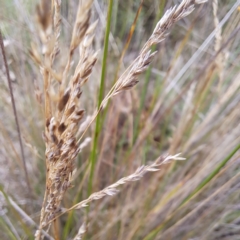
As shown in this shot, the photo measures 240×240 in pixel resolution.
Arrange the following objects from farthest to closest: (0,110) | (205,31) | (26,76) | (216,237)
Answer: (0,110), (26,76), (216,237), (205,31)

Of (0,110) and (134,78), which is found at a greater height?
(0,110)

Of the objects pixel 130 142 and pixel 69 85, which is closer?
pixel 69 85

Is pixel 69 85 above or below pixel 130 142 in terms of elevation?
below

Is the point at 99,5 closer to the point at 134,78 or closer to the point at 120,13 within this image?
the point at 120,13

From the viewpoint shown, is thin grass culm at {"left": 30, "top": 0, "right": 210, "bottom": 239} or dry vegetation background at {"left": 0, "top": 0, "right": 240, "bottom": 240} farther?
dry vegetation background at {"left": 0, "top": 0, "right": 240, "bottom": 240}

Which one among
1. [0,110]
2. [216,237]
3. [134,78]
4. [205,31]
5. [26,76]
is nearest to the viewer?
[134,78]

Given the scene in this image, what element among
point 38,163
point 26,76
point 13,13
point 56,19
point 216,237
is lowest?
point 216,237

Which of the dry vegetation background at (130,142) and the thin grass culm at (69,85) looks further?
the dry vegetation background at (130,142)

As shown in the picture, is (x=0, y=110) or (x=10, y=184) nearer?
(x=10, y=184)

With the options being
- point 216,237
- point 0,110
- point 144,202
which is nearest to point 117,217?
point 144,202

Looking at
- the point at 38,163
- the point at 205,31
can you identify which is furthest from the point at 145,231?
the point at 205,31
